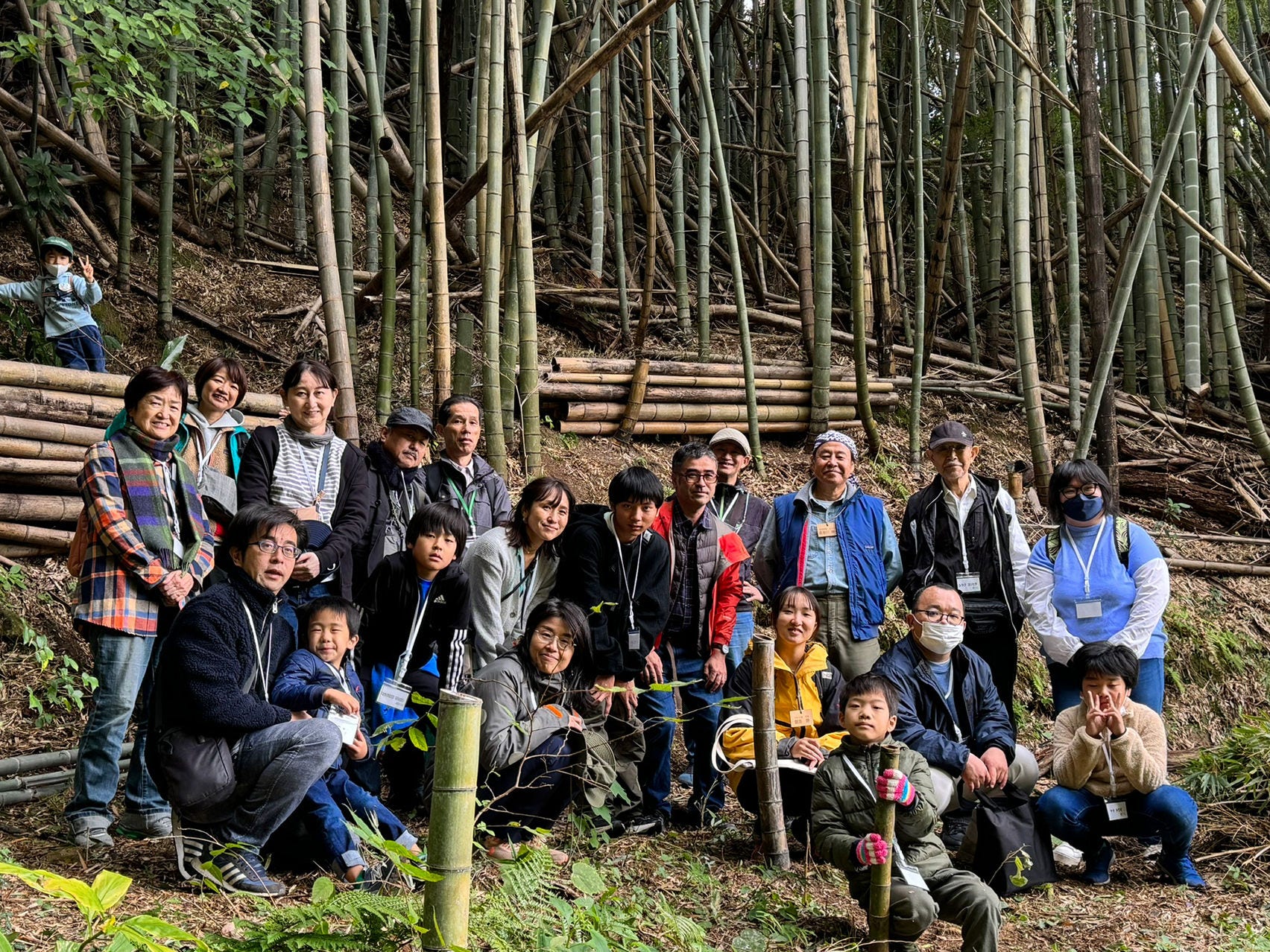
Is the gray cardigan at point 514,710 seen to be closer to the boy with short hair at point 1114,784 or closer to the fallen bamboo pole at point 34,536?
the boy with short hair at point 1114,784

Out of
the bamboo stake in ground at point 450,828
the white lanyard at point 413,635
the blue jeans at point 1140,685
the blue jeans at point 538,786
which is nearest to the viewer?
the bamboo stake in ground at point 450,828

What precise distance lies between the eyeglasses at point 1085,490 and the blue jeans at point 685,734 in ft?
4.73

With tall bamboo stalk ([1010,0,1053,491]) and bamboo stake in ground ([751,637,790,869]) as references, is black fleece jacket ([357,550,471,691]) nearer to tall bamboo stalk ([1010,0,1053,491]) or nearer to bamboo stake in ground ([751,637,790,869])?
bamboo stake in ground ([751,637,790,869])

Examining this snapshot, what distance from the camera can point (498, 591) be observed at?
3717 mm

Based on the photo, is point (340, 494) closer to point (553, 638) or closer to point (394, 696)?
point (394, 696)

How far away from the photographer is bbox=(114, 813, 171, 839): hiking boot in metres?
3.41

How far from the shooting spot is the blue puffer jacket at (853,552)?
168 inches

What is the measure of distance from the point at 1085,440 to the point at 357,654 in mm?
3634

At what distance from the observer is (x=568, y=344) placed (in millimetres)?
7906

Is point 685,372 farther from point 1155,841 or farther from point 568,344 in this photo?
point 1155,841

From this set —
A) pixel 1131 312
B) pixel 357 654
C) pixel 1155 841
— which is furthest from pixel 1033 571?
pixel 1131 312

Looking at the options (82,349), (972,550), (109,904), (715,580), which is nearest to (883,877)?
(715,580)

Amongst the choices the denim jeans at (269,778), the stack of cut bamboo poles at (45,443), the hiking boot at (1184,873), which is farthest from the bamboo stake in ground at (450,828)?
the stack of cut bamboo poles at (45,443)

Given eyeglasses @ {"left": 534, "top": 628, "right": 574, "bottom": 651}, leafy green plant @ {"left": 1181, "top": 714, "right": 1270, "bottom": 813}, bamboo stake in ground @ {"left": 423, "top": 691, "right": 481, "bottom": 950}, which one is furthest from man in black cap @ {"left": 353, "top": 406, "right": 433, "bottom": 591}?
leafy green plant @ {"left": 1181, "top": 714, "right": 1270, "bottom": 813}
